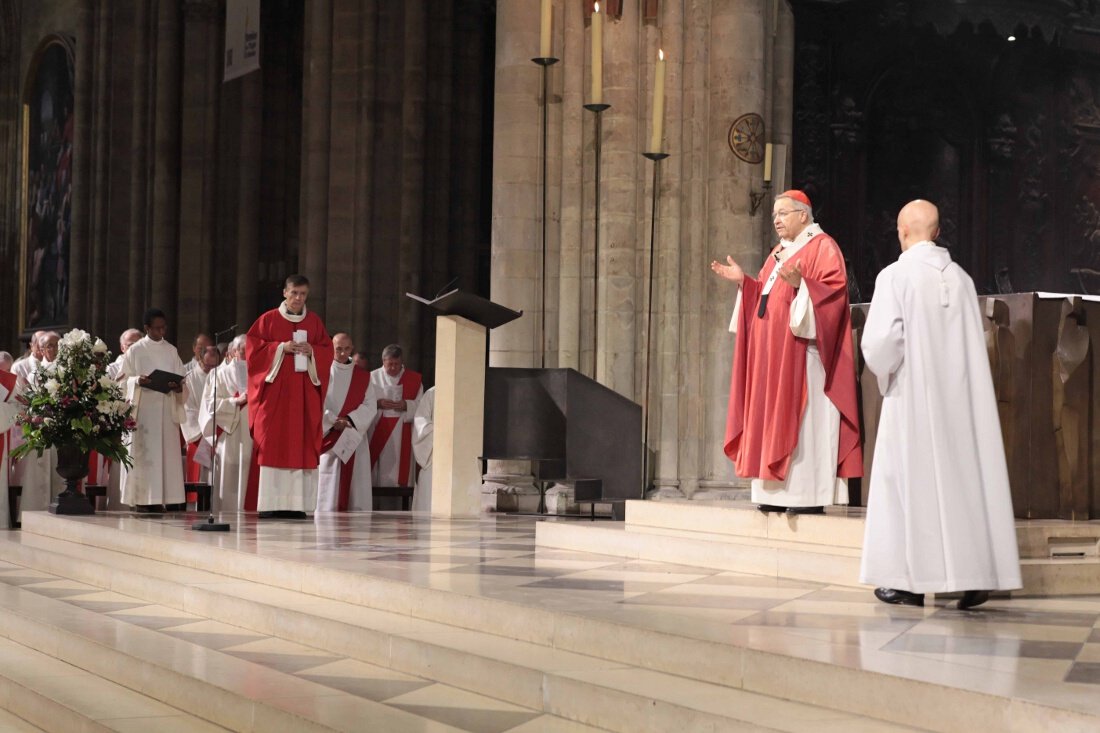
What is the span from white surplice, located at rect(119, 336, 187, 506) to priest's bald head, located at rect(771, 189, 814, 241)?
653cm

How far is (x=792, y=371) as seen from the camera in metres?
7.37

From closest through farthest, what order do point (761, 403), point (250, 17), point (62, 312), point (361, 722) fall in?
1. point (361, 722)
2. point (761, 403)
3. point (250, 17)
4. point (62, 312)

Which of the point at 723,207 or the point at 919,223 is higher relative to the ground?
the point at 723,207

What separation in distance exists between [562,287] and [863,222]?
5.67m

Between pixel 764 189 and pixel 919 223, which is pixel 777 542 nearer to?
pixel 919 223

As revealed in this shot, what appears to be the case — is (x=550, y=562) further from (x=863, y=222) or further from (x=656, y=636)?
(x=863, y=222)

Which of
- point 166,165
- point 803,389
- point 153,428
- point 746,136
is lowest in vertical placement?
point 153,428

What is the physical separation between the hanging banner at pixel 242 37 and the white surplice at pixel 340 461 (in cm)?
510

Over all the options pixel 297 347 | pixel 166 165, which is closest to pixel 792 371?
pixel 297 347

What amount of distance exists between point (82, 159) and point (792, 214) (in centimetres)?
1780

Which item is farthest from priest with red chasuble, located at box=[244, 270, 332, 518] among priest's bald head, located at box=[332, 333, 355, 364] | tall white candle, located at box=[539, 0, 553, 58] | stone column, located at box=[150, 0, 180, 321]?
stone column, located at box=[150, 0, 180, 321]

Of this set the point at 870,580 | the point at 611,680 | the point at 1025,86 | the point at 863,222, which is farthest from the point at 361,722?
the point at 1025,86

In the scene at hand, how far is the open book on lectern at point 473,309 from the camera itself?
34.7 ft

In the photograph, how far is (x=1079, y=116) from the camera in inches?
683
